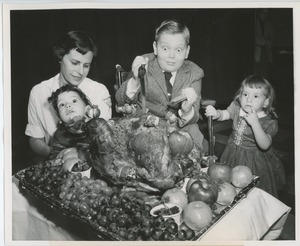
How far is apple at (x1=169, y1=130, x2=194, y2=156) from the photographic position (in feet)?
5.13

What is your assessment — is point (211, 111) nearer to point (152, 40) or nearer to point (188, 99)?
point (188, 99)

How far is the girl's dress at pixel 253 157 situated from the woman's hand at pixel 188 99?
5.1 inches

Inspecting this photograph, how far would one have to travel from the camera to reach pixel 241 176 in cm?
158

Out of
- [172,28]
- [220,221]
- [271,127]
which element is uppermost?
[172,28]

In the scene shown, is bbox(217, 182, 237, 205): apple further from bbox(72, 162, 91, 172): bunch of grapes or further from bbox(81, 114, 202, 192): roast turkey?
bbox(72, 162, 91, 172): bunch of grapes

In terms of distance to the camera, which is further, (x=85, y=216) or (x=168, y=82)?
(x=168, y=82)

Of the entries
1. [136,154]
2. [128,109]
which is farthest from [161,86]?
[136,154]

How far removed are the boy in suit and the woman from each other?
81mm

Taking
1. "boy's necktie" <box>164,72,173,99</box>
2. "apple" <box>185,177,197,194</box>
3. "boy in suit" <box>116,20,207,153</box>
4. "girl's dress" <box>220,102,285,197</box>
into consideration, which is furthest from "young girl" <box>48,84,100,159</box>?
"girl's dress" <box>220,102,285,197</box>

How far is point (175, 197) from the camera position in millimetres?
1523

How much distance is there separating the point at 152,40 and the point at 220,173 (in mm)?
517

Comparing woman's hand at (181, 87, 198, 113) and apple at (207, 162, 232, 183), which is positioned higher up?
woman's hand at (181, 87, 198, 113)

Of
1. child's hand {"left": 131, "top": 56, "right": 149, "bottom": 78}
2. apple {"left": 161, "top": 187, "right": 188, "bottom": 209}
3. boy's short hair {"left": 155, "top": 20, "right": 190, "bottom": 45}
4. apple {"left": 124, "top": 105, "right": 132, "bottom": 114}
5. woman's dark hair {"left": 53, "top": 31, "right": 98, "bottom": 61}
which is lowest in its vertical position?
apple {"left": 161, "top": 187, "right": 188, "bottom": 209}

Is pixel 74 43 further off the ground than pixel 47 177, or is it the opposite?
pixel 74 43
